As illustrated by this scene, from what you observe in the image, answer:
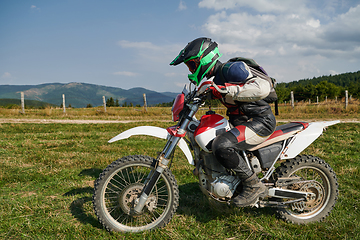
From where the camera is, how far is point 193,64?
119 inches

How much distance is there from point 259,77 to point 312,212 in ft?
7.13

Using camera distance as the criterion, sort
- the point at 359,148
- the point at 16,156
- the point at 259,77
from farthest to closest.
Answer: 1. the point at 359,148
2. the point at 16,156
3. the point at 259,77

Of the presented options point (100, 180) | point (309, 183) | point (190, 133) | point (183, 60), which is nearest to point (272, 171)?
point (309, 183)

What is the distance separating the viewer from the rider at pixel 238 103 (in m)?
2.81

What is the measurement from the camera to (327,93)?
77500 millimetres

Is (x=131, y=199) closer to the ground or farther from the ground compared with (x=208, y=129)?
closer to the ground

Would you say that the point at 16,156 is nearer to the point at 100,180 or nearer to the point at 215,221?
the point at 100,180

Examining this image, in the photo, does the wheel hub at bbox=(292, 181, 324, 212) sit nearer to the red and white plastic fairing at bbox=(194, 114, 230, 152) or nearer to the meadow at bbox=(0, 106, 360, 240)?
the meadow at bbox=(0, 106, 360, 240)

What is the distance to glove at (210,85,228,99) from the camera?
2682mm

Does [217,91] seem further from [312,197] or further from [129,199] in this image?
[312,197]

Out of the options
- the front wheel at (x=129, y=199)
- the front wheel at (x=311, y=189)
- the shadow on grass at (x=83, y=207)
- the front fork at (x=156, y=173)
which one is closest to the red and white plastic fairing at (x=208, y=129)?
the front fork at (x=156, y=173)

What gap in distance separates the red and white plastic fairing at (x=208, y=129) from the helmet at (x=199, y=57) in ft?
1.71

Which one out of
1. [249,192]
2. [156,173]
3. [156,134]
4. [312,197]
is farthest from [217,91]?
[312,197]

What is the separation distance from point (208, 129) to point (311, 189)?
182 centimetres
